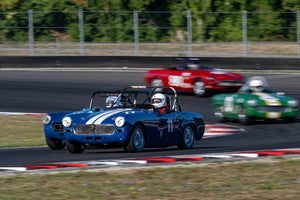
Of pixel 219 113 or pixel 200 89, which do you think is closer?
pixel 219 113

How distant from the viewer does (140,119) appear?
30.5 ft

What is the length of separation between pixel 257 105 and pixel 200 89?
15.8 ft

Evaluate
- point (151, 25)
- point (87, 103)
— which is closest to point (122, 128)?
point (87, 103)

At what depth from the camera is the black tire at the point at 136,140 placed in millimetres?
9156

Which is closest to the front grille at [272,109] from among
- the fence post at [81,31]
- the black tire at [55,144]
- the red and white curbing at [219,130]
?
the red and white curbing at [219,130]

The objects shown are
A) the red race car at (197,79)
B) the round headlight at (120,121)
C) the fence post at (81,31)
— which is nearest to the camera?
the round headlight at (120,121)

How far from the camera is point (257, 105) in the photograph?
14.7 metres

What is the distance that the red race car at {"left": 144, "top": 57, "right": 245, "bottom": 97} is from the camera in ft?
62.2

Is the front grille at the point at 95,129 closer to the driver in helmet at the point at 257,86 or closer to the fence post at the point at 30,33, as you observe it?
the driver in helmet at the point at 257,86

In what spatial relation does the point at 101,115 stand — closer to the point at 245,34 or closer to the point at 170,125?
the point at 170,125

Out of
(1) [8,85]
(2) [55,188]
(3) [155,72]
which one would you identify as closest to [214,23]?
(3) [155,72]

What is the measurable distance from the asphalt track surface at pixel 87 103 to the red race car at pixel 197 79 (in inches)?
14.9

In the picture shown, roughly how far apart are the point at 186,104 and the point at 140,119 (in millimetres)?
9038

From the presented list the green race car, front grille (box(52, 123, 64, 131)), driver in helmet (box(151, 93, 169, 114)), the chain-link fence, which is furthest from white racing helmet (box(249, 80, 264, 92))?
the chain-link fence
